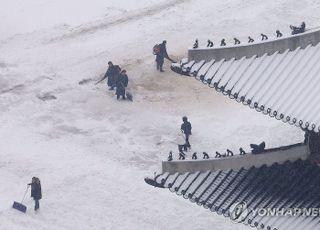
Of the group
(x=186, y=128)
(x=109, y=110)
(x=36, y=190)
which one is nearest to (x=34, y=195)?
(x=36, y=190)

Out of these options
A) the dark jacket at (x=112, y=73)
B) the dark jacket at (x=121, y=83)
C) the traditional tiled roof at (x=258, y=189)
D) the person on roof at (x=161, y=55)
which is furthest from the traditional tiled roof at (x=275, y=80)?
the person on roof at (x=161, y=55)

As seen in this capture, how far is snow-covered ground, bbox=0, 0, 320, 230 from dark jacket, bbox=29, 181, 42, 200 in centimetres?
54

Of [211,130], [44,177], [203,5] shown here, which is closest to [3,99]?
[44,177]

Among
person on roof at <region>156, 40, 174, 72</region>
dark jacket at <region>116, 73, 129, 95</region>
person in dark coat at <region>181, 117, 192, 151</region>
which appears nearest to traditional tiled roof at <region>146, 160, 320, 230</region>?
person in dark coat at <region>181, 117, 192, 151</region>

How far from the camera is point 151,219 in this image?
72.9 ft

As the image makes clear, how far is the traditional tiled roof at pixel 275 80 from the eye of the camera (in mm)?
13109

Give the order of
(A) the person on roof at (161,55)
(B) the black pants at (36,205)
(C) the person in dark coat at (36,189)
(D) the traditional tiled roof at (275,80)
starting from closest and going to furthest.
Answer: (D) the traditional tiled roof at (275,80), (C) the person in dark coat at (36,189), (B) the black pants at (36,205), (A) the person on roof at (161,55)

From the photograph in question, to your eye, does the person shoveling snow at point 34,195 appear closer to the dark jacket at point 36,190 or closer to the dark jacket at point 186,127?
the dark jacket at point 36,190

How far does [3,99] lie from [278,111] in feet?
55.4

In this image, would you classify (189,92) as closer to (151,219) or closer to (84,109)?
(84,109)
